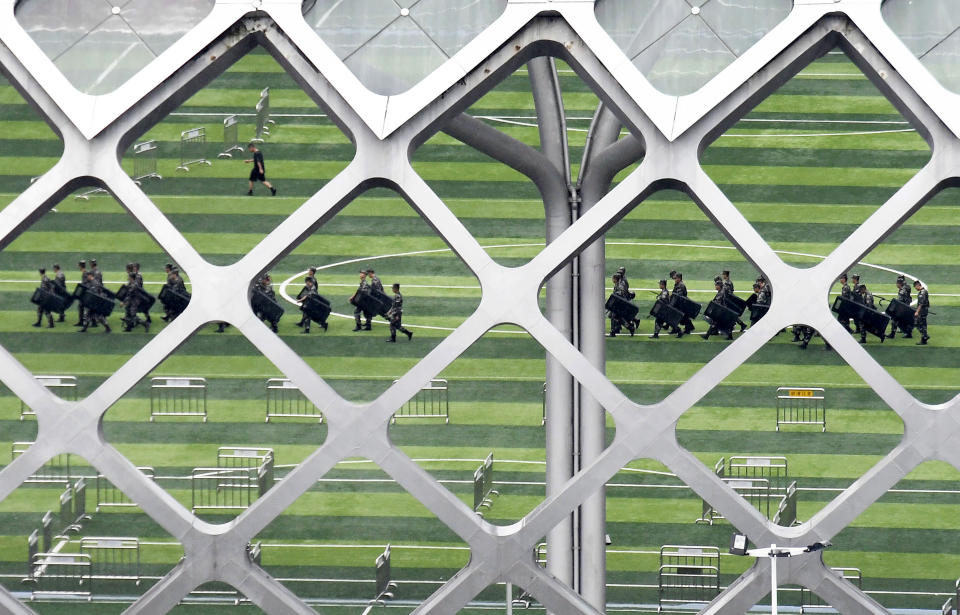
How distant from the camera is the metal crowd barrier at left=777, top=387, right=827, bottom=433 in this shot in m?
42.8

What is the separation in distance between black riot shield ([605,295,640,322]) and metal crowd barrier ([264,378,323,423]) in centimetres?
680

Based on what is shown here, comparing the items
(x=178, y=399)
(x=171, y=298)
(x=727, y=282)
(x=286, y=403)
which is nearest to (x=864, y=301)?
(x=727, y=282)

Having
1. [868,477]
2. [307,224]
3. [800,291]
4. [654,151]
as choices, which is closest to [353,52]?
[307,224]

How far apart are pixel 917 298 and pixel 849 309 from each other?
160 inches

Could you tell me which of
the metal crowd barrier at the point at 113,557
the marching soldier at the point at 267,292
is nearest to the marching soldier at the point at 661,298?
the marching soldier at the point at 267,292

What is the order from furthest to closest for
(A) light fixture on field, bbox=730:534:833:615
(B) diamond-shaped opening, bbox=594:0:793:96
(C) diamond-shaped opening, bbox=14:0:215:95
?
(C) diamond-shaped opening, bbox=14:0:215:95, (B) diamond-shaped opening, bbox=594:0:793:96, (A) light fixture on field, bbox=730:534:833:615

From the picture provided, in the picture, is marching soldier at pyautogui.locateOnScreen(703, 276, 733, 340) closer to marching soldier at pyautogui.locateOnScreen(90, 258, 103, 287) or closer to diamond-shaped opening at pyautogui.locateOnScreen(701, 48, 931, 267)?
diamond-shaped opening at pyautogui.locateOnScreen(701, 48, 931, 267)

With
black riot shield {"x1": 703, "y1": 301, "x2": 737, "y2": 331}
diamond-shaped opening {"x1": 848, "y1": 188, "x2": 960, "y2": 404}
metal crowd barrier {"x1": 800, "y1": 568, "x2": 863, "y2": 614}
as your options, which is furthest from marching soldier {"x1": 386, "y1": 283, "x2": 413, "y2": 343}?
metal crowd barrier {"x1": 800, "y1": 568, "x2": 863, "y2": 614}

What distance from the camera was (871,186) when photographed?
53656mm

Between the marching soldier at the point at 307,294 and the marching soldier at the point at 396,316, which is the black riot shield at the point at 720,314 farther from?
the marching soldier at the point at 307,294

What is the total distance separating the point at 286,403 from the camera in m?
43.3

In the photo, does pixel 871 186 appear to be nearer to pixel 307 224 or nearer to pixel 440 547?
pixel 440 547

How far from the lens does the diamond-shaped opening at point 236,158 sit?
2030 inches

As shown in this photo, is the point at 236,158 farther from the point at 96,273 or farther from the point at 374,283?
the point at 374,283
